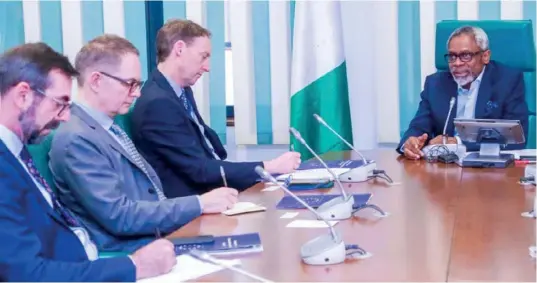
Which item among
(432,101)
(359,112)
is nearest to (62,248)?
(432,101)

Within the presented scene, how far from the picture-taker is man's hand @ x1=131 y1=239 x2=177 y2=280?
166cm

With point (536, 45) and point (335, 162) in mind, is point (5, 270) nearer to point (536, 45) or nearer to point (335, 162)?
point (335, 162)

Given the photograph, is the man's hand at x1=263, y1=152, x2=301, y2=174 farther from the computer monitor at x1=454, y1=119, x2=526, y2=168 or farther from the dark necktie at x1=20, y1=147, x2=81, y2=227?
the dark necktie at x1=20, y1=147, x2=81, y2=227

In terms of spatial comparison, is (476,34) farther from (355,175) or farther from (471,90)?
(355,175)

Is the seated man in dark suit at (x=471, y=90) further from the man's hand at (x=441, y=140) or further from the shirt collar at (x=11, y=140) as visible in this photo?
the shirt collar at (x=11, y=140)

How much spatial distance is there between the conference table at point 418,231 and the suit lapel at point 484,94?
2.52 ft

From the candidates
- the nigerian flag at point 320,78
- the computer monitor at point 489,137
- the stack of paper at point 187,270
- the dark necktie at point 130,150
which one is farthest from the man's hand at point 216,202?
the nigerian flag at point 320,78

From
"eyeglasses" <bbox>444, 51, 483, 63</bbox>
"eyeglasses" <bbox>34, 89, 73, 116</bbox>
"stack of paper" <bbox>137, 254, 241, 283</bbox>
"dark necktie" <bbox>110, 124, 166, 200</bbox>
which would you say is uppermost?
"eyeglasses" <bbox>444, 51, 483, 63</bbox>

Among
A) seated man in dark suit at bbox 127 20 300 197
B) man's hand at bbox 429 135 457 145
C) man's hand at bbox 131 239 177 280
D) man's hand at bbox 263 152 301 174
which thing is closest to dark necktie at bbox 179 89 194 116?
seated man in dark suit at bbox 127 20 300 197

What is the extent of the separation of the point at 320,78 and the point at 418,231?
2.29m

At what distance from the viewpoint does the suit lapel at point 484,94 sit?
3.69m

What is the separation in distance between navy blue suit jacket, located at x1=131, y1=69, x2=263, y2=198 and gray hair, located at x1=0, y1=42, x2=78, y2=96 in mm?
1105

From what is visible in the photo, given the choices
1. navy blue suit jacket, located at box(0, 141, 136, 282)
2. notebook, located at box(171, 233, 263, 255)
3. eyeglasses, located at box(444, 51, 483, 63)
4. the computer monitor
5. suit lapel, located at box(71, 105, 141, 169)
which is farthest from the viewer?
eyeglasses, located at box(444, 51, 483, 63)

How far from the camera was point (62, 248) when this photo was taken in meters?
1.85
